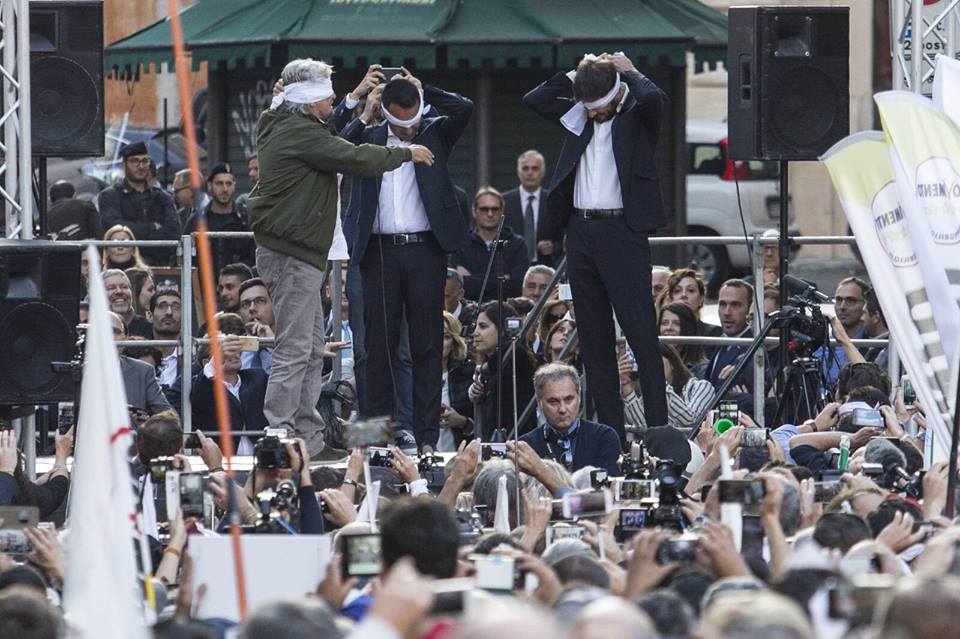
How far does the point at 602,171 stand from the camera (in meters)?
11.1

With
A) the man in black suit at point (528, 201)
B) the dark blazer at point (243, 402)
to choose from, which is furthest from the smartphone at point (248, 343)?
the man in black suit at point (528, 201)

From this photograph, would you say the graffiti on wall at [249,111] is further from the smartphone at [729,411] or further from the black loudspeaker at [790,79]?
the smartphone at [729,411]

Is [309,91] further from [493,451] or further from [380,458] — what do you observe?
[493,451]

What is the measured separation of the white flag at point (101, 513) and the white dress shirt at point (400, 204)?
15.2ft

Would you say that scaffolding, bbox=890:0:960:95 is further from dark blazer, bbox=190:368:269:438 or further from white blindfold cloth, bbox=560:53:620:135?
dark blazer, bbox=190:368:269:438

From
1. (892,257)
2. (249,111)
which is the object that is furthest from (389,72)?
(249,111)

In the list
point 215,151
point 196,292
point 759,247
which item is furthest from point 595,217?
point 215,151

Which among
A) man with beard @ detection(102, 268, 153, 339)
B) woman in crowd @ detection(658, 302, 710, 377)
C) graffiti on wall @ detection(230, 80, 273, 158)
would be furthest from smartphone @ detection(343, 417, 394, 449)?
graffiti on wall @ detection(230, 80, 273, 158)

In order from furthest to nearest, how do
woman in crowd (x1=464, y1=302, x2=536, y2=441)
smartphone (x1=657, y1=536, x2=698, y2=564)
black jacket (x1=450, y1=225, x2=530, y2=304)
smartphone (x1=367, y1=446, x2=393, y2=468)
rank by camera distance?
black jacket (x1=450, y1=225, x2=530, y2=304), woman in crowd (x1=464, y1=302, x2=536, y2=441), smartphone (x1=367, y1=446, x2=393, y2=468), smartphone (x1=657, y1=536, x2=698, y2=564)

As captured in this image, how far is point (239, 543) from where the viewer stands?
21.3 feet

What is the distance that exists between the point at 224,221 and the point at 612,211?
5169 mm

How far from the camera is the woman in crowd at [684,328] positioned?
13.2m

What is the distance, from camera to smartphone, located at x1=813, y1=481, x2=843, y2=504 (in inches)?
343

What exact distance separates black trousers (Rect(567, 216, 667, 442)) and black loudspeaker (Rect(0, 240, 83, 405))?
2474 mm
